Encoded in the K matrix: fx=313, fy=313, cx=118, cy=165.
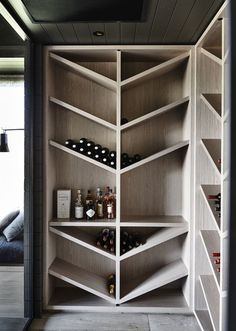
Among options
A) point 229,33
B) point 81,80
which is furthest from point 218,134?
point 229,33

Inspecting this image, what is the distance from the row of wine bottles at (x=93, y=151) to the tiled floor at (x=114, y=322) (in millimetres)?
1224

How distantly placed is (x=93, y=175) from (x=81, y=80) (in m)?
0.87

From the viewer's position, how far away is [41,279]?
2.49 m

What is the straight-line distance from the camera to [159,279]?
2.59m

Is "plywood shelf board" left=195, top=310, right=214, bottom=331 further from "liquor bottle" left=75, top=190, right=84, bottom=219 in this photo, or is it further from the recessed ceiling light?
the recessed ceiling light

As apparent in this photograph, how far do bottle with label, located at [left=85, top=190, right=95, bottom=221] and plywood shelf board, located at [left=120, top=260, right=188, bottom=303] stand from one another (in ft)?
2.27

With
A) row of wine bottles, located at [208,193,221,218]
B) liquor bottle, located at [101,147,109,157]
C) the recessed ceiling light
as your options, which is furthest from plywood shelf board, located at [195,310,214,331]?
the recessed ceiling light

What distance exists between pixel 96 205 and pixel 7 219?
847 millimetres

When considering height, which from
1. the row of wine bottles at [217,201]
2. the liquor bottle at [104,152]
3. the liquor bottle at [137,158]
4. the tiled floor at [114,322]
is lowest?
the tiled floor at [114,322]

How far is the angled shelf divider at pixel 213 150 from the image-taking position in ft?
6.68

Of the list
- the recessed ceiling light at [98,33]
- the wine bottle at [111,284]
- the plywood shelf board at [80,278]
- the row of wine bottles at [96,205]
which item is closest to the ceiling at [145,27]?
the recessed ceiling light at [98,33]

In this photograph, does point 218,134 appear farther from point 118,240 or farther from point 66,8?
point 66,8

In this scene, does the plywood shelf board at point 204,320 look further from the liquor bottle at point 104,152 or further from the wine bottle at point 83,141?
the wine bottle at point 83,141

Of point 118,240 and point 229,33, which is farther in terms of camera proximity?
point 118,240
